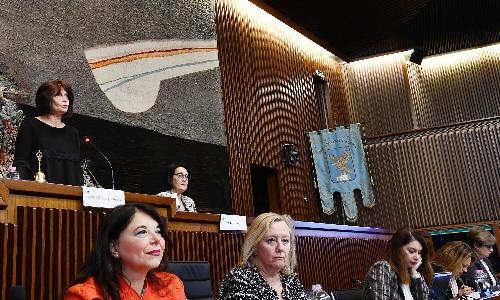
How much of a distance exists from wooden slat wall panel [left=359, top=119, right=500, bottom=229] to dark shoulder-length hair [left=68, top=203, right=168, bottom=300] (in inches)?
335

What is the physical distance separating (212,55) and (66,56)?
2.54 meters

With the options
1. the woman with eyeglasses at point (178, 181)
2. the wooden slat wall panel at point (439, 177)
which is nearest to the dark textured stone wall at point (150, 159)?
the woman with eyeglasses at point (178, 181)

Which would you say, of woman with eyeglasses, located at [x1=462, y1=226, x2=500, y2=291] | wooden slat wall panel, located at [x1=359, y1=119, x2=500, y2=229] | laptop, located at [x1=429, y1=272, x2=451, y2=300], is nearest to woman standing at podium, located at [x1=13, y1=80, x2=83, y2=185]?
laptop, located at [x1=429, y1=272, x2=451, y2=300]

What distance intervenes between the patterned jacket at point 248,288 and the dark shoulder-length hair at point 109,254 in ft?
2.51

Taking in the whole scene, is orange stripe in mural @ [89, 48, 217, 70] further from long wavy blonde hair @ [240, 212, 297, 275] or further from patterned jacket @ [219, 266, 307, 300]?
patterned jacket @ [219, 266, 307, 300]

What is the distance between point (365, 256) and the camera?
23.2 ft

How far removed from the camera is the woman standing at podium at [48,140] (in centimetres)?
374

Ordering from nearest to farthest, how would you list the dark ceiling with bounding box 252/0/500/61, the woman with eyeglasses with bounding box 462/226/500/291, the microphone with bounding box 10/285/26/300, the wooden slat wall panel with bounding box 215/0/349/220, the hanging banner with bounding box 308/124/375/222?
1. the microphone with bounding box 10/285/26/300
2. the woman with eyeglasses with bounding box 462/226/500/291
3. the wooden slat wall panel with bounding box 215/0/349/220
4. the hanging banner with bounding box 308/124/375/222
5. the dark ceiling with bounding box 252/0/500/61

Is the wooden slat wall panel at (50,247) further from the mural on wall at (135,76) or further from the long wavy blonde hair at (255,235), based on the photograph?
the mural on wall at (135,76)

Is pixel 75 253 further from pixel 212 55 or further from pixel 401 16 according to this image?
pixel 401 16

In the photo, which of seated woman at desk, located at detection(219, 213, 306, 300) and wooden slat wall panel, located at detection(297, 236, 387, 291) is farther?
wooden slat wall panel, located at detection(297, 236, 387, 291)

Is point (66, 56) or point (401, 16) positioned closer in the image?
point (66, 56)

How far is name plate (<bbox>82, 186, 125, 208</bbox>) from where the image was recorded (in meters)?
3.04

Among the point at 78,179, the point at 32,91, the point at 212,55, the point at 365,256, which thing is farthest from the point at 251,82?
the point at 78,179
